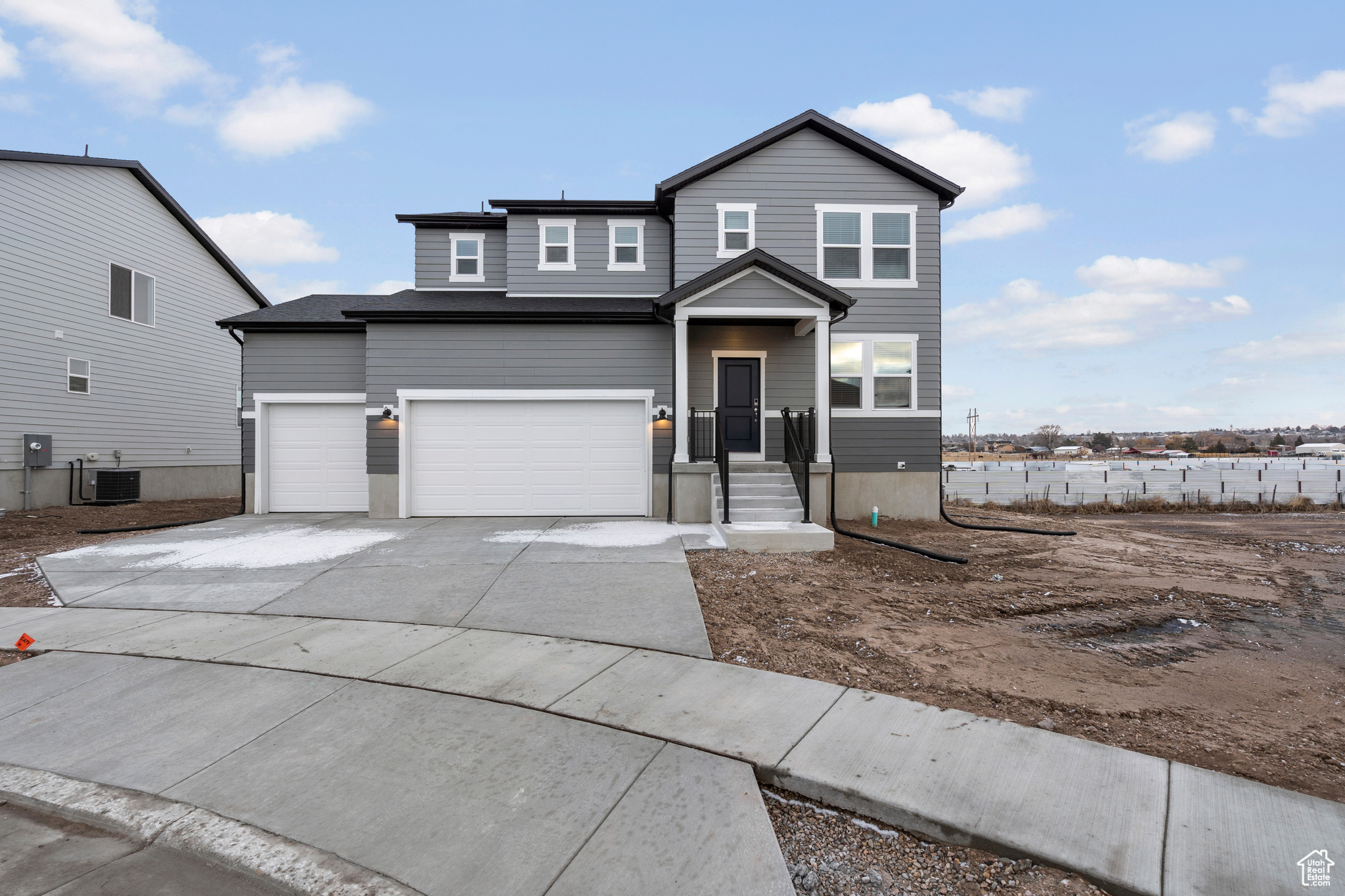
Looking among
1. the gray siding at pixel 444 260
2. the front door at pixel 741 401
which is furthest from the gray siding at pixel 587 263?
the front door at pixel 741 401

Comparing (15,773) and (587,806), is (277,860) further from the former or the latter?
(15,773)

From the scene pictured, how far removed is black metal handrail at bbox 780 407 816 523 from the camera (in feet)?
29.3

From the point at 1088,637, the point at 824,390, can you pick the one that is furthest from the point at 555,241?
the point at 1088,637

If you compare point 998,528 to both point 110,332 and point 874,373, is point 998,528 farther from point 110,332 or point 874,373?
point 110,332

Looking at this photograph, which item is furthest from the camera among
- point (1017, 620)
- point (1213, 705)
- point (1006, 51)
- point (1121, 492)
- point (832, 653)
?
point (1121, 492)

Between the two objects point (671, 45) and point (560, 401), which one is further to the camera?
point (671, 45)

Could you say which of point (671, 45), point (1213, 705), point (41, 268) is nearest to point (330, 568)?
point (1213, 705)

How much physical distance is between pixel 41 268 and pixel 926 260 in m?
19.3

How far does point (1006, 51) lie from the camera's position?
1398 centimetres

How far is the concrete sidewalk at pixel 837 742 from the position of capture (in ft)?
7.91

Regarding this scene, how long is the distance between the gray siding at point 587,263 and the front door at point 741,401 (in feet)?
8.66

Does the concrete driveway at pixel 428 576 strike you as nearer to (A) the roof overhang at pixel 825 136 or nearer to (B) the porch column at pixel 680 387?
(B) the porch column at pixel 680 387

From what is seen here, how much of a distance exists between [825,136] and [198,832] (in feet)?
44.2

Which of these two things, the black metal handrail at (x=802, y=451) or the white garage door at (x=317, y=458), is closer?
the black metal handrail at (x=802, y=451)
